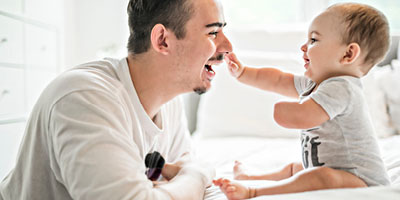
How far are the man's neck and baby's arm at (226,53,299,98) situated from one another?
0.29 metres

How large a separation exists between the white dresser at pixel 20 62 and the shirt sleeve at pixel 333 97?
160cm

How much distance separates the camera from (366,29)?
986 mm

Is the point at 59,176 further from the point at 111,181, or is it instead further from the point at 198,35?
the point at 198,35

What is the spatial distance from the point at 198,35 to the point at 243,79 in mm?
285

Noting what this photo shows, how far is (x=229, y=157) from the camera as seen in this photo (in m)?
1.48

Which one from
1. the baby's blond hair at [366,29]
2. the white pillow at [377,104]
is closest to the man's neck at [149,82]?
the baby's blond hair at [366,29]

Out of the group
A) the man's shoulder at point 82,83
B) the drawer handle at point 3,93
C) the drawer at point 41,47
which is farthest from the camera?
the drawer at point 41,47

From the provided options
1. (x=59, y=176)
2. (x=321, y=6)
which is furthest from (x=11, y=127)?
(x=321, y=6)

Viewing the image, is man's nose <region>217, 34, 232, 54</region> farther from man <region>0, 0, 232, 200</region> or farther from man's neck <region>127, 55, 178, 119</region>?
man's neck <region>127, 55, 178, 119</region>

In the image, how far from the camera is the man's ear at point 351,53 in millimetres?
983

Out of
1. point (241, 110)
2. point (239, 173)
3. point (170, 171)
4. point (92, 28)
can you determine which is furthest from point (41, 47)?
point (239, 173)

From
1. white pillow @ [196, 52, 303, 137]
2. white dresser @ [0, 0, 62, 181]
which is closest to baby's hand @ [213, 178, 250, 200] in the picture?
white pillow @ [196, 52, 303, 137]

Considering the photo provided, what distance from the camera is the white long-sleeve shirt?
71cm

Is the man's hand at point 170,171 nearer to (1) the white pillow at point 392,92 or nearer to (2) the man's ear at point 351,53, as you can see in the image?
(2) the man's ear at point 351,53
